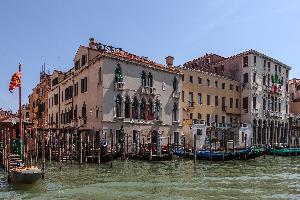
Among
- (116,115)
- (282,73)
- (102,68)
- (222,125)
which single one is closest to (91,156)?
(116,115)

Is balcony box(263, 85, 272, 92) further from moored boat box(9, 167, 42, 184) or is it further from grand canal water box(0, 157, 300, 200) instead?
moored boat box(9, 167, 42, 184)

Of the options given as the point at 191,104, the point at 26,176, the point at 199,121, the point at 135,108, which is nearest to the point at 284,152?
the point at 199,121

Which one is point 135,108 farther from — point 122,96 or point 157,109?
point 157,109

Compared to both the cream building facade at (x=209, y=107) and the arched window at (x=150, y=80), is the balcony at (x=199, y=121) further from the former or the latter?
the arched window at (x=150, y=80)

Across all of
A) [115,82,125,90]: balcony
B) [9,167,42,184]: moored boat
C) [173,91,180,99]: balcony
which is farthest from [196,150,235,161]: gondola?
[9,167,42,184]: moored boat

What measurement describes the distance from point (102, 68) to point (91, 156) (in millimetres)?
7068

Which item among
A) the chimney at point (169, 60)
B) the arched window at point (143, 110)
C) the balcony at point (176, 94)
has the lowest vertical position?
the arched window at point (143, 110)

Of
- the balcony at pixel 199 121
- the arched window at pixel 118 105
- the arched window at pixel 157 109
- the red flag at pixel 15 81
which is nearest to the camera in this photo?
the red flag at pixel 15 81

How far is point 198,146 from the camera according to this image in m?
37.3

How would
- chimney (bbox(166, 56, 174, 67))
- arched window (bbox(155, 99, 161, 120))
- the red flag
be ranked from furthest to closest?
chimney (bbox(166, 56, 174, 67)) < arched window (bbox(155, 99, 161, 120)) < the red flag

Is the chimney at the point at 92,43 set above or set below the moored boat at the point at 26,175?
above

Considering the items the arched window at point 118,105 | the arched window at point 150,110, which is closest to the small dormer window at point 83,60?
→ the arched window at point 118,105

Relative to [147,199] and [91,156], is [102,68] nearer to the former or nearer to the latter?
[91,156]

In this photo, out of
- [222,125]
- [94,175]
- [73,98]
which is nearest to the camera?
[94,175]
